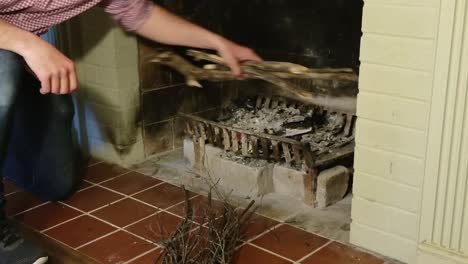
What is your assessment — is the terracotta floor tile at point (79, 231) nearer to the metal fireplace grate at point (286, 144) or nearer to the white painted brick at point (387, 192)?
the metal fireplace grate at point (286, 144)

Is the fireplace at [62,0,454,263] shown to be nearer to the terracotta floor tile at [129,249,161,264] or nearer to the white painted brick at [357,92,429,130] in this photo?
the white painted brick at [357,92,429,130]

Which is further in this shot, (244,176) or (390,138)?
(244,176)

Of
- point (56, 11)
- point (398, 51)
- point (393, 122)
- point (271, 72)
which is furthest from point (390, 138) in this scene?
point (56, 11)

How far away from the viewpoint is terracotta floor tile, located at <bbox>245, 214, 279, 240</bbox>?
1518mm

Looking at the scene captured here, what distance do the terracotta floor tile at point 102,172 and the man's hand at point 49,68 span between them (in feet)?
2.69

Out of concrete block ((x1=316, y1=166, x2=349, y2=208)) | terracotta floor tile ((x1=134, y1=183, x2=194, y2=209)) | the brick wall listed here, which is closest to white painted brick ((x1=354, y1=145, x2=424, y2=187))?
the brick wall

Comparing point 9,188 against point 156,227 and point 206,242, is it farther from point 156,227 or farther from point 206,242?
point 206,242

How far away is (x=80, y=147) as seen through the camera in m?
2.12

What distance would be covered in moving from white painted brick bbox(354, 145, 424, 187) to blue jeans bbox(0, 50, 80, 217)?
29.7 inches

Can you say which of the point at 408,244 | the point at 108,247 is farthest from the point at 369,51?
the point at 108,247

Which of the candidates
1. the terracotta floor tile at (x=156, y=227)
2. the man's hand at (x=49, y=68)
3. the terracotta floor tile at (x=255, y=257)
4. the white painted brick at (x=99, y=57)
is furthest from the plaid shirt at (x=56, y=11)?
the terracotta floor tile at (x=255, y=257)

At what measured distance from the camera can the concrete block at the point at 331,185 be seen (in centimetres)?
163

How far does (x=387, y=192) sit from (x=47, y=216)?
902 mm

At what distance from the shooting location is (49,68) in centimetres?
108
